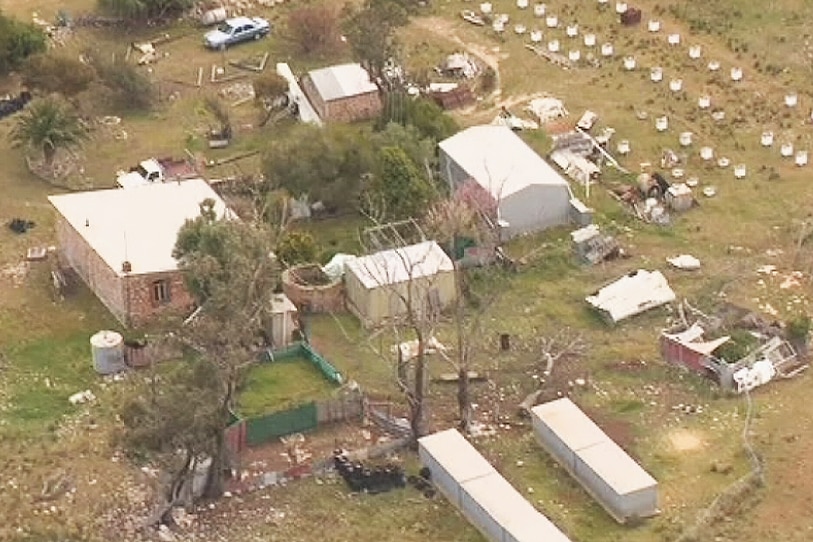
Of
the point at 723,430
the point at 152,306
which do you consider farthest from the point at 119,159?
the point at 723,430

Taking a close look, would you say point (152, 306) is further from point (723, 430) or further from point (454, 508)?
point (723, 430)

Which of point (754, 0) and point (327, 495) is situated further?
point (754, 0)

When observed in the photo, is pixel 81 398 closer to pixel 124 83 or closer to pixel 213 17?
pixel 124 83

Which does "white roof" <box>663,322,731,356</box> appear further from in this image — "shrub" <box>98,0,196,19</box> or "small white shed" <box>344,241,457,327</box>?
"shrub" <box>98,0,196,19</box>

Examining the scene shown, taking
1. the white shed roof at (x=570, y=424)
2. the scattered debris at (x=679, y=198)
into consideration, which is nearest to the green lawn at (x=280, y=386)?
the white shed roof at (x=570, y=424)

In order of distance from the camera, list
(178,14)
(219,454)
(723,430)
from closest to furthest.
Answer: (219,454), (723,430), (178,14)

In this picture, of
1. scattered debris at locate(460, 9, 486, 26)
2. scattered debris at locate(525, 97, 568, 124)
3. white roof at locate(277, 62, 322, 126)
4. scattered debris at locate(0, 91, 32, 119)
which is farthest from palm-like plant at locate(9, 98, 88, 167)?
scattered debris at locate(460, 9, 486, 26)

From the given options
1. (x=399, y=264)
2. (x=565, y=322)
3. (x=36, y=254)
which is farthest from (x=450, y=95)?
(x=36, y=254)
